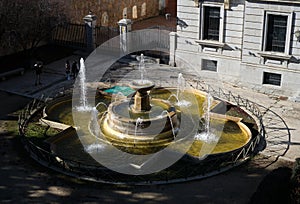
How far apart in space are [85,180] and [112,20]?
2650cm

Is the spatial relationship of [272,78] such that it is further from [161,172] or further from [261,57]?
[161,172]

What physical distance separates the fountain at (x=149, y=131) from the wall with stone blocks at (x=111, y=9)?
607 inches

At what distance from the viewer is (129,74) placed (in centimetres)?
3025

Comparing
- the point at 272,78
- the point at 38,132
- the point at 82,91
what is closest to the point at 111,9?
the point at 82,91

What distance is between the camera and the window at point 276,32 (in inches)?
1029

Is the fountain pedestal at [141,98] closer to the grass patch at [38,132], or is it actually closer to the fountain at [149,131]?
the fountain at [149,131]

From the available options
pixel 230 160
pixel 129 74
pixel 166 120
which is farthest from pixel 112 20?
pixel 230 160

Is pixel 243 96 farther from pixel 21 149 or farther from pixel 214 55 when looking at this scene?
pixel 21 149

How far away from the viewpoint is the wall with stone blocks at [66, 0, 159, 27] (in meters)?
38.1

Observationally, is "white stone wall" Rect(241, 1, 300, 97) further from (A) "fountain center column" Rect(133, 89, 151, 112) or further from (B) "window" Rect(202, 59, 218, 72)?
(A) "fountain center column" Rect(133, 89, 151, 112)

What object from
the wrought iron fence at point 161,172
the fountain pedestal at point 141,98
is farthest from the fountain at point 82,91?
the wrought iron fence at point 161,172

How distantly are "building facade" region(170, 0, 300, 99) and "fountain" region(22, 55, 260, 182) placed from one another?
4.57 metres

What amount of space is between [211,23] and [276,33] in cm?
421

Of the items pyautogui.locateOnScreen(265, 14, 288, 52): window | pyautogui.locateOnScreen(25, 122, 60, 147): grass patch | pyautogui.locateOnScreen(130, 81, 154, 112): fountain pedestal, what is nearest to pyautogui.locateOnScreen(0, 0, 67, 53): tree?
pyautogui.locateOnScreen(25, 122, 60, 147): grass patch
